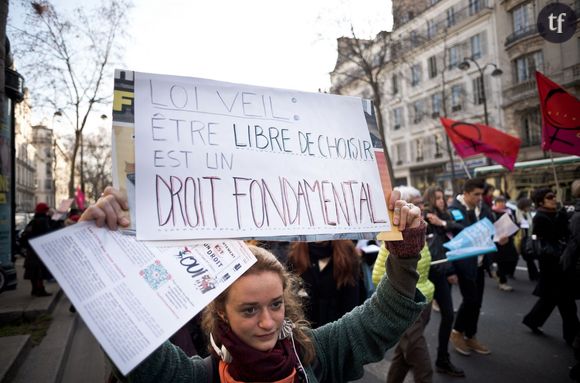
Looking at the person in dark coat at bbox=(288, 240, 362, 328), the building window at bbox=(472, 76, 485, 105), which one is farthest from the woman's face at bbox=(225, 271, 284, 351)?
the building window at bbox=(472, 76, 485, 105)

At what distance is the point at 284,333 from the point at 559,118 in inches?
200

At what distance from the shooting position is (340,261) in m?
3.28

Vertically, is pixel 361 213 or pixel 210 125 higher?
pixel 210 125

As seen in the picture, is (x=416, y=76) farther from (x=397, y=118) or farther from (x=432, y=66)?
(x=397, y=118)

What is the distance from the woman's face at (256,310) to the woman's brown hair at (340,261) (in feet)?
6.16

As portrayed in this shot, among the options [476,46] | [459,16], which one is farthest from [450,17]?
[476,46]

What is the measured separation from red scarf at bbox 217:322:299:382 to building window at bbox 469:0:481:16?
29911mm

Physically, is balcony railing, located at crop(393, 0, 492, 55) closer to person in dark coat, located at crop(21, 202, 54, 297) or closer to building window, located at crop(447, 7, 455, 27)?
building window, located at crop(447, 7, 455, 27)

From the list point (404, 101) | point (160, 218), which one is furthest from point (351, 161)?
point (404, 101)

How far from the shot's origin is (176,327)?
3.04 ft

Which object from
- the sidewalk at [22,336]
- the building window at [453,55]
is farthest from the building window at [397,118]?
the sidewalk at [22,336]

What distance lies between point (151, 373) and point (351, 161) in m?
1.02

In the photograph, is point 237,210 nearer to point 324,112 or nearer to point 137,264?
point 137,264

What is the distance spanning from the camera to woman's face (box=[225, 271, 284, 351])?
54.1 inches
